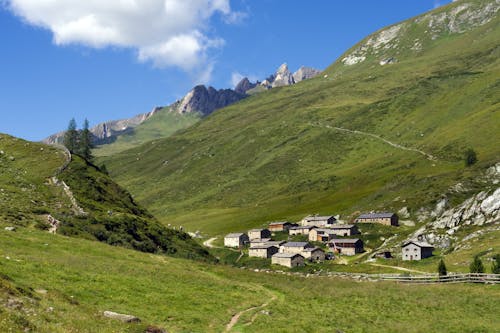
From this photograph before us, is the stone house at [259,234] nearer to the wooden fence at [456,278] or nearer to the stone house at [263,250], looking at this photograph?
the stone house at [263,250]

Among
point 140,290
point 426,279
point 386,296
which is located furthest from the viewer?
point 426,279

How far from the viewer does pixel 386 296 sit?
4844 centimetres

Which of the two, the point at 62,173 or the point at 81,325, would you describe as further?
the point at 62,173

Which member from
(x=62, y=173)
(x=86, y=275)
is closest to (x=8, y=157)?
(x=62, y=173)

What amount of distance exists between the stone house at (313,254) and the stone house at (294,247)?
4.30ft

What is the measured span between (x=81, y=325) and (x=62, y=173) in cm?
8138

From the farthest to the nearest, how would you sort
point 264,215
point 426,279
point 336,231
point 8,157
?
point 264,215 → point 336,231 → point 8,157 → point 426,279

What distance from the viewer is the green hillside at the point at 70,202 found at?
222 feet

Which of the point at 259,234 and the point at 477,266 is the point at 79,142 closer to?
the point at 259,234

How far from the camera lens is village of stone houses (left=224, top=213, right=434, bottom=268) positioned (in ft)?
365

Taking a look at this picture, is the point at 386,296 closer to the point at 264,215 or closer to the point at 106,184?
the point at 106,184

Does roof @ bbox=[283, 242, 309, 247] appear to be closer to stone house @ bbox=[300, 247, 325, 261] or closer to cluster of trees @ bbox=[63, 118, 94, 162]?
stone house @ bbox=[300, 247, 325, 261]

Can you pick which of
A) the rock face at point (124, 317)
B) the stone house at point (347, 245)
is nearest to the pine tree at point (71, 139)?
the stone house at point (347, 245)

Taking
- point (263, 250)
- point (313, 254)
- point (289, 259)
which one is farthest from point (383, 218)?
point (263, 250)
